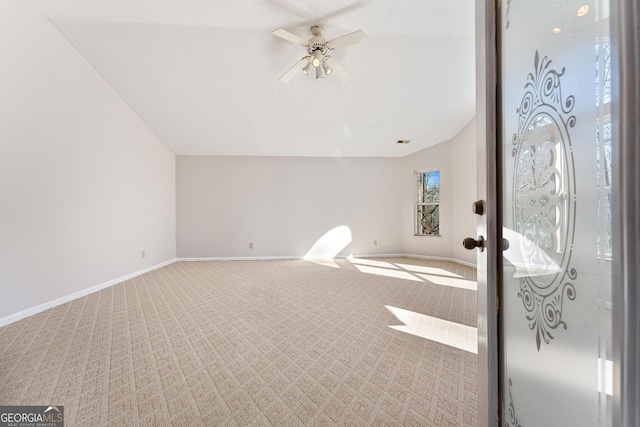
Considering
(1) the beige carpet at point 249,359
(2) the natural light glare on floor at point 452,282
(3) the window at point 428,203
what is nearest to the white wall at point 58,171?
(1) the beige carpet at point 249,359

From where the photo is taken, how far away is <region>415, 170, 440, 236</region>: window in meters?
6.41

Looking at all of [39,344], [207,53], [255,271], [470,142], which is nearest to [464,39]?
[470,142]

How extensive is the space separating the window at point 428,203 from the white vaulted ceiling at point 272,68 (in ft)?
2.97

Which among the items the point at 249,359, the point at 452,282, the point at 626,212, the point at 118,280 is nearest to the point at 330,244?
the point at 452,282

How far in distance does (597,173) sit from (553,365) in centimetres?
49

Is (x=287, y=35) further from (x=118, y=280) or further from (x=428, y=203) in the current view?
(x=428, y=203)

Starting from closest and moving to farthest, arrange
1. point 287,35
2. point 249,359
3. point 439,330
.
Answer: point 249,359, point 439,330, point 287,35

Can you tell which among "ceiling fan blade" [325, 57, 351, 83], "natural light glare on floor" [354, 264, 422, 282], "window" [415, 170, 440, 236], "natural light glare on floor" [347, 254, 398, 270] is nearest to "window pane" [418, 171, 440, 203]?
"window" [415, 170, 440, 236]

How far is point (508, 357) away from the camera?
0.86m

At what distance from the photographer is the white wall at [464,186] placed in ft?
17.2

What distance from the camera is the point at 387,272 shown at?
16.5ft

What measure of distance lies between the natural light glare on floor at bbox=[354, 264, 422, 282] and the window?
1.92m

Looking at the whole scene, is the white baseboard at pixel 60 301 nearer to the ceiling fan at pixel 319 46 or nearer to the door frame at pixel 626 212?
the ceiling fan at pixel 319 46

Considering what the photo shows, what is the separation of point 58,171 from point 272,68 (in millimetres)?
2978
